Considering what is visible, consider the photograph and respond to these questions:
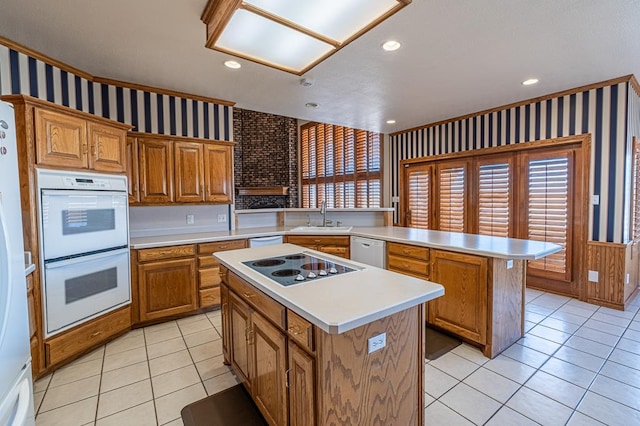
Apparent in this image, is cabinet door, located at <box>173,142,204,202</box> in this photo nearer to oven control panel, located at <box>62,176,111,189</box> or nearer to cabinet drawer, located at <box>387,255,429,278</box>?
oven control panel, located at <box>62,176,111,189</box>

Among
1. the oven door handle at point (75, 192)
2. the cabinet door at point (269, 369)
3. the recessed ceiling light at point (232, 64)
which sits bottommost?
the cabinet door at point (269, 369)

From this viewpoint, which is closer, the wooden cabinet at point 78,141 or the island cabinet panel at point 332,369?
the island cabinet panel at point 332,369

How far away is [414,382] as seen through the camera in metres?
1.47

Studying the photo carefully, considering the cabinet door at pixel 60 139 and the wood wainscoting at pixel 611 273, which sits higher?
the cabinet door at pixel 60 139

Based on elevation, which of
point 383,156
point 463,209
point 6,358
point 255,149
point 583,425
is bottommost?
point 583,425

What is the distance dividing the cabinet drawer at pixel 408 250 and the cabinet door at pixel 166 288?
2222mm

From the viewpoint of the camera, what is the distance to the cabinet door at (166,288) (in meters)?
2.97

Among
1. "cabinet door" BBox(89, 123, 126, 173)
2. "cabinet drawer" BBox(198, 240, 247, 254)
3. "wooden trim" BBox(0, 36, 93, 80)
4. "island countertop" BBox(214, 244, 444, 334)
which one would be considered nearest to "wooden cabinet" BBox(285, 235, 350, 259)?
"cabinet drawer" BBox(198, 240, 247, 254)

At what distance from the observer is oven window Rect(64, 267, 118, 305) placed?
232 centimetres

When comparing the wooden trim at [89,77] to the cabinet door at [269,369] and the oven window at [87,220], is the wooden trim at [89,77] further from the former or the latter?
the cabinet door at [269,369]

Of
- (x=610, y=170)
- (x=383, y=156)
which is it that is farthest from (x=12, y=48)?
(x=610, y=170)

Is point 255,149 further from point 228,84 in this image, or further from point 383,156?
point 228,84

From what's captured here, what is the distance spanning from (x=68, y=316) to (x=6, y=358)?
5.39 feet

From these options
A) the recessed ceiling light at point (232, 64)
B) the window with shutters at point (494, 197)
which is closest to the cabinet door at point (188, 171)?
the recessed ceiling light at point (232, 64)
